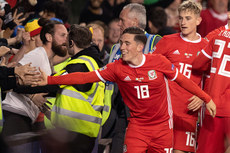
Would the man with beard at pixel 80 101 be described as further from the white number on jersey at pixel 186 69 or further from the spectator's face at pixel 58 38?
the white number on jersey at pixel 186 69

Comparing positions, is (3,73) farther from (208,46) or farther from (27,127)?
(208,46)

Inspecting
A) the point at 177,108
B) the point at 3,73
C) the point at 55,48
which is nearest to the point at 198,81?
the point at 177,108

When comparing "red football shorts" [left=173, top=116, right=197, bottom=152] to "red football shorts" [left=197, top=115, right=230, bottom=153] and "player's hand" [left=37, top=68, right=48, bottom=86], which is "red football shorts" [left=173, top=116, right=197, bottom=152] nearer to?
"red football shorts" [left=197, top=115, right=230, bottom=153]

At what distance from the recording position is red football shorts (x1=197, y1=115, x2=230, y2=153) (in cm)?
576

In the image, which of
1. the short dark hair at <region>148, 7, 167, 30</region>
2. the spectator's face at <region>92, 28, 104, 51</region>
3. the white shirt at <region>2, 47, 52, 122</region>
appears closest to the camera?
the white shirt at <region>2, 47, 52, 122</region>

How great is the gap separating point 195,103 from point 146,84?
768 millimetres

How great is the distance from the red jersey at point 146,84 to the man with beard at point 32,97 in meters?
1.04

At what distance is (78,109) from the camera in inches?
241

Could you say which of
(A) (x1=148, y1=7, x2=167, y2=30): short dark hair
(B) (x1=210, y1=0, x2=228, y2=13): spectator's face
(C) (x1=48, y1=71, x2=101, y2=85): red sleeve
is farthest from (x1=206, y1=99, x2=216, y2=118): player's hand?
(B) (x1=210, y1=0, x2=228, y2=13): spectator's face

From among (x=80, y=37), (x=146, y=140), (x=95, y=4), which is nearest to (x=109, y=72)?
(x=80, y=37)

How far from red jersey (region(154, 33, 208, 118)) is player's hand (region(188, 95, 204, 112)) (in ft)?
0.89

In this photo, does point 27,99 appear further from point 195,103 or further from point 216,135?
point 216,135

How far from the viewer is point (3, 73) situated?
18.8 feet

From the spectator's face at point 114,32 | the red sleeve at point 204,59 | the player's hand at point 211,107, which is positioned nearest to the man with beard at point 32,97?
the red sleeve at point 204,59
